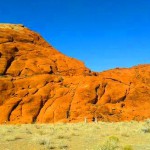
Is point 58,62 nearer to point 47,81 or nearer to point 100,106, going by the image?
point 47,81

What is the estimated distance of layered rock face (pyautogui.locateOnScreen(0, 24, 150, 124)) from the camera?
44.6 m

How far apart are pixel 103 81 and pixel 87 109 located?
5.63 metres

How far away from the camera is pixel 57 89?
4694cm

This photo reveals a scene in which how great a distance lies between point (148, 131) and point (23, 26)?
3664 centimetres

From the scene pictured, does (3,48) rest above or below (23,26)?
below

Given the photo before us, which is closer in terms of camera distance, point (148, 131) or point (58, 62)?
Result: point (148, 131)

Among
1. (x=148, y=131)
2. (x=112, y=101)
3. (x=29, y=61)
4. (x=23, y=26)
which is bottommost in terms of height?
(x=148, y=131)

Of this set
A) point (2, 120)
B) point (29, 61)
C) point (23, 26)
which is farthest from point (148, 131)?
point (23, 26)

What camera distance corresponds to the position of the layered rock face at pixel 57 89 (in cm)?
4459

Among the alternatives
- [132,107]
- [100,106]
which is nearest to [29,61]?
[100,106]

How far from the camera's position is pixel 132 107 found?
48031 mm

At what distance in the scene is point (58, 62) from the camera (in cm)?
5184

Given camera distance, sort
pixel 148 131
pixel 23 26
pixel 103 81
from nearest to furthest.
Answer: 1. pixel 148 131
2. pixel 103 81
3. pixel 23 26

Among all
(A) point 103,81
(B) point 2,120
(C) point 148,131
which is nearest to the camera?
(C) point 148,131
